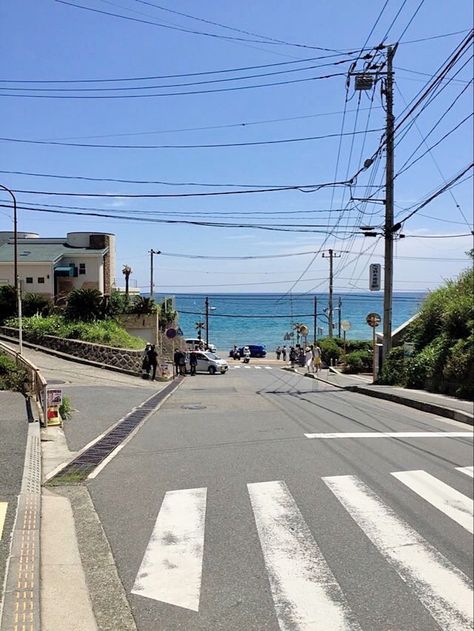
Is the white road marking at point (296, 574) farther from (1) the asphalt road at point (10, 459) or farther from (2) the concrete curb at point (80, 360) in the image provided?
(2) the concrete curb at point (80, 360)

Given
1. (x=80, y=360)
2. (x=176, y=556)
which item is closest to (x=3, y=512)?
(x=176, y=556)

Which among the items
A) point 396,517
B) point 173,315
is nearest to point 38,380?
point 396,517

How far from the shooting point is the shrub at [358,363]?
29958mm

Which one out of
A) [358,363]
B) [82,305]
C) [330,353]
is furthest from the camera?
[330,353]

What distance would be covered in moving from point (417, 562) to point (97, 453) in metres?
5.18

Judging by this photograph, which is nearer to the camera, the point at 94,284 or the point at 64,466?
the point at 64,466

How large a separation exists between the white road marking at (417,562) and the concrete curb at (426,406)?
2930 mm

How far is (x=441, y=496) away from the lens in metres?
4.86

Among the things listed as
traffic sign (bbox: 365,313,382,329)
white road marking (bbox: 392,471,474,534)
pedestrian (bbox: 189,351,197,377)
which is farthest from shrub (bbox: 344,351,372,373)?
white road marking (bbox: 392,471,474,534)

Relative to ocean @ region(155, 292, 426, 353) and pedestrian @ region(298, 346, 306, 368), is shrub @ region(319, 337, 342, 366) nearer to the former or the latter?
pedestrian @ region(298, 346, 306, 368)

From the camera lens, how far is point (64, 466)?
23.7 ft

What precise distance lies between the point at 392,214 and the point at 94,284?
20516 mm

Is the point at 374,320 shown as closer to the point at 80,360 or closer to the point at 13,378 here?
the point at 80,360

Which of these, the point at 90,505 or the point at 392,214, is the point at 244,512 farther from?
the point at 392,214
